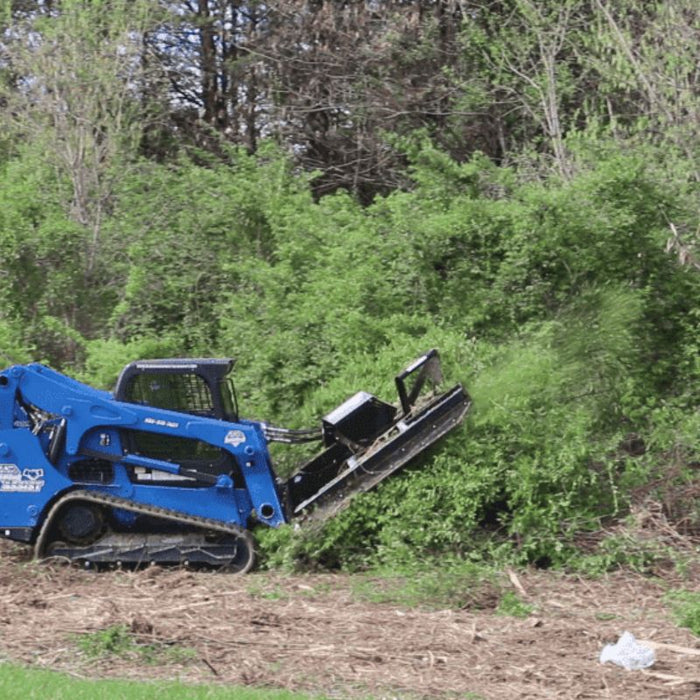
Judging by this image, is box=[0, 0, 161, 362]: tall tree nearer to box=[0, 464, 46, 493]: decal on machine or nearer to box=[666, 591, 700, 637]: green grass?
box=[0, 464, 46, 493]: decal on machine

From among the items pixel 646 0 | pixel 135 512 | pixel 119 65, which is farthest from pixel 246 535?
pixel 646 0

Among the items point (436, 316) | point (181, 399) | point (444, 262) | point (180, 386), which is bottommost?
point (181, 399)

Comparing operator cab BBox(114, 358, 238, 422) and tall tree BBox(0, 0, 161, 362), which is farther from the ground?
tall tree BBox(0, 0, 161, 362)

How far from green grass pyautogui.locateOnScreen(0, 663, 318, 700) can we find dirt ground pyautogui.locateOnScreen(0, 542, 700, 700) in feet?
1.07

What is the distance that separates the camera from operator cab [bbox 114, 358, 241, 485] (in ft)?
37.1

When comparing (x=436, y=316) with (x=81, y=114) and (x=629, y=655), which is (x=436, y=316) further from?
(x=81, y=114)

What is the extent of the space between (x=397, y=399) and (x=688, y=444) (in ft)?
9.93

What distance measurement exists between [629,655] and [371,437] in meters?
4.16

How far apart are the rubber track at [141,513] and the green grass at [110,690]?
3.65m

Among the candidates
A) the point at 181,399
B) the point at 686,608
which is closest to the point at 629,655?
the point at 686,608

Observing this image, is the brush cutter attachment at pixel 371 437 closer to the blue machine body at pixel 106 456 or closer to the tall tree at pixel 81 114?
the blue machine body at pixel 106 456

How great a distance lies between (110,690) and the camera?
7105 millimetres

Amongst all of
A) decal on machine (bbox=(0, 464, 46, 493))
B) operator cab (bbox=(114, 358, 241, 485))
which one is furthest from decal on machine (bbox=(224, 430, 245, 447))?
decal on machine (bbox=(0, 464, 46, 493))

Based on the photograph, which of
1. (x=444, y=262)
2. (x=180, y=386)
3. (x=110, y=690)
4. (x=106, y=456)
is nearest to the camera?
(x=110, y=690)
